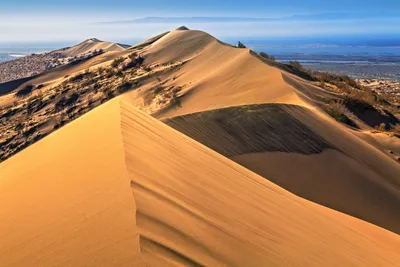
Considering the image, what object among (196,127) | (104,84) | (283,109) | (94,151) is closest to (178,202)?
(94,151)

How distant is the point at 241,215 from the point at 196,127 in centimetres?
694

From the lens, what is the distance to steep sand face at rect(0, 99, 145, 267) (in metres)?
3.49

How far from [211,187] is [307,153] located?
6470 millimetres

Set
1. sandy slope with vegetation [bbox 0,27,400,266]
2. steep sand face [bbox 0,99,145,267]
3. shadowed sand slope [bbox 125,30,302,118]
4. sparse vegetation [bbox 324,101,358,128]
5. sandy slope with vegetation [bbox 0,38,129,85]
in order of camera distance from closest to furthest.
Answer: steep sand face [bbox 0,99,145,267] → sandy slope with vegetation [bbox 0,27,400,266] → shadowed sand slope [bbox 125,30,302,118] → sparse vegetation [bbox 324,101,358,128] → sandy slope with vegetation [bbox 0,38,129,85]

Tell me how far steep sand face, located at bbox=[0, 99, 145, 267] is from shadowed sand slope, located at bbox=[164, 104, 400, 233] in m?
5.03

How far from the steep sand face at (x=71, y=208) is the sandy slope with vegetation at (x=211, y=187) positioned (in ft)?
0.06

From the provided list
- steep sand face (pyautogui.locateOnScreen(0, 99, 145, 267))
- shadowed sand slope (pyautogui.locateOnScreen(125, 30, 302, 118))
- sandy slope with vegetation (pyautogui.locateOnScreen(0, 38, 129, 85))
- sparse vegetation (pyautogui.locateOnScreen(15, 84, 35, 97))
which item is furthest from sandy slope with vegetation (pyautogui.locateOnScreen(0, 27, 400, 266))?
sandy slope with vegetation (pyautogui.locateOnScreen(0, 38, 129, 85))

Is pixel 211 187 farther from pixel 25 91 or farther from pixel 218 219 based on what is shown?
pixel 25 91

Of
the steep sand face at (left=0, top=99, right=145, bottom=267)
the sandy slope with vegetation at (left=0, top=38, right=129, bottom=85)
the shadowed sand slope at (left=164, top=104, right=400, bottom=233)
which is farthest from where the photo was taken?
the sandy slope with vegetation at (left=0, top=38, right=129, bottom=85)

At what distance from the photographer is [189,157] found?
7.14 meters

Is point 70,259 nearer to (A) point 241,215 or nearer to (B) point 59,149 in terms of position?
(A) point 241,215

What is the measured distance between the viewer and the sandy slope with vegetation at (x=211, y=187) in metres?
3.84

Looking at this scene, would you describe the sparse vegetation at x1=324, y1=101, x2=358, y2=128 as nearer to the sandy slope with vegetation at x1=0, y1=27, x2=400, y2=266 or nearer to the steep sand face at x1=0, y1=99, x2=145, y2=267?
the sandy slope with vegetation at x1=0, y1=27, x2=400, y2=266

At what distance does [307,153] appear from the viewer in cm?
1169
